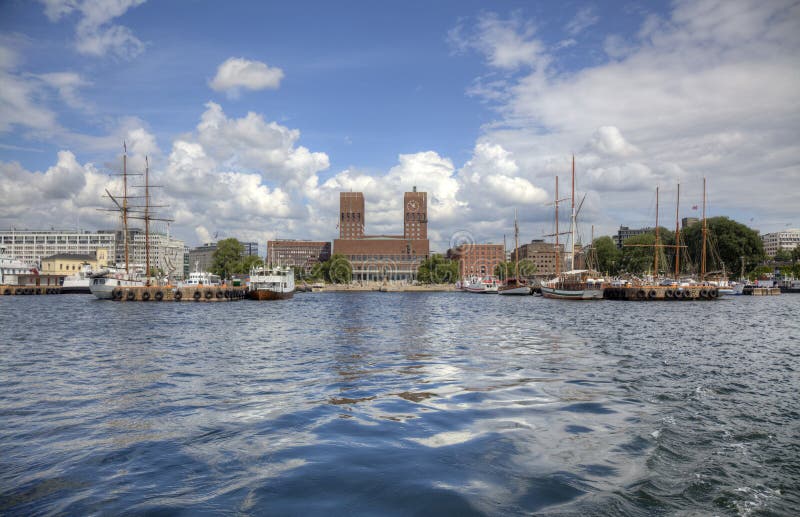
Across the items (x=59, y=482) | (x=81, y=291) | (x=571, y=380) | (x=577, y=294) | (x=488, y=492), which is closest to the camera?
(x=488, y=492)

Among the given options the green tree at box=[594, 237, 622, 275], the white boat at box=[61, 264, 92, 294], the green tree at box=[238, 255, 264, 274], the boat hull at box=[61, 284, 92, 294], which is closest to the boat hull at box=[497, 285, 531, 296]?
the green tree at box=[594, 237, 622, 275]

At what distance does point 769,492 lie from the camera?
7.49 meters

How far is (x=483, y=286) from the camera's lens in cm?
14750

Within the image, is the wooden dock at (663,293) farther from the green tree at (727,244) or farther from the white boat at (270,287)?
the white boat at (270,287)

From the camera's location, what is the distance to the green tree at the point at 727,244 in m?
128

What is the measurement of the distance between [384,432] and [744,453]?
6.39 metres

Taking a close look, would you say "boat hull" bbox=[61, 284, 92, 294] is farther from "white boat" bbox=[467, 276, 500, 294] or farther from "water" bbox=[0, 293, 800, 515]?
"water" bbox=[0, 293, 800, 515]

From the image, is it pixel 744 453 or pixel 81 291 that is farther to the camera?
pixel 81 291

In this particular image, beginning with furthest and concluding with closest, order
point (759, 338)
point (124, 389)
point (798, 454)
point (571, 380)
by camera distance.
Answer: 1. point (759, 338)
2. point (571, 380)
3. point (124, 389)
4. point (798, 454)

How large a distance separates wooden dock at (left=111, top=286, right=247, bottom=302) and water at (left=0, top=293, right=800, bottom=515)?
6752cm

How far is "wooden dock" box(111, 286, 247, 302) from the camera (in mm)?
84125

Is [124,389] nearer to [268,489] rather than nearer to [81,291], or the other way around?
[268,489]

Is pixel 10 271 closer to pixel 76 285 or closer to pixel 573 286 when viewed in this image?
pixel 76 285

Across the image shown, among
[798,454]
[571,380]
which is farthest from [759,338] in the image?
[798,454]
